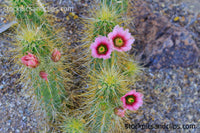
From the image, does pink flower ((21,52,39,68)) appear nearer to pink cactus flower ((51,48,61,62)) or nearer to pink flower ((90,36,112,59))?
pink cactus flower ((51,48,61,62))

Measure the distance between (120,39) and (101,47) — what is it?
16 cm

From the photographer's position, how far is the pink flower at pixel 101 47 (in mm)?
1591

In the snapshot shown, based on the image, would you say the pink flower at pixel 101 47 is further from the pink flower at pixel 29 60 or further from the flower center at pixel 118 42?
the pink flower at pixel 29 60

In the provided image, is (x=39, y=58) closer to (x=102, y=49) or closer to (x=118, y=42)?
(x=102, y=49)

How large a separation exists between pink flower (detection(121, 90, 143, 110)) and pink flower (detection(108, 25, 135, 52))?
1.18 feet

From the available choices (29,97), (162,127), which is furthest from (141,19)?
(29,97)

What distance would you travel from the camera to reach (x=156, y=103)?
255 cm

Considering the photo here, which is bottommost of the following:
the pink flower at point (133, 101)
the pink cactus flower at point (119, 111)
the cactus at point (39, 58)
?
the pink cactus flower at point (119, 111)

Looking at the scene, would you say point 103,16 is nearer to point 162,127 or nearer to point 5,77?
point 5,77

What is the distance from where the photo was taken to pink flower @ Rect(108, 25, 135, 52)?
62.4 inches

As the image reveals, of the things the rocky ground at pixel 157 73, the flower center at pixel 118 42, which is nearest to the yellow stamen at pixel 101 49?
the flower center at pixel 118 42

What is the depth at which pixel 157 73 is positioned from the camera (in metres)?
2.71

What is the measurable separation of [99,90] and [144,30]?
140 centimetres

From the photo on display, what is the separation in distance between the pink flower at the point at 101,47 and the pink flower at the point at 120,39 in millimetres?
52
